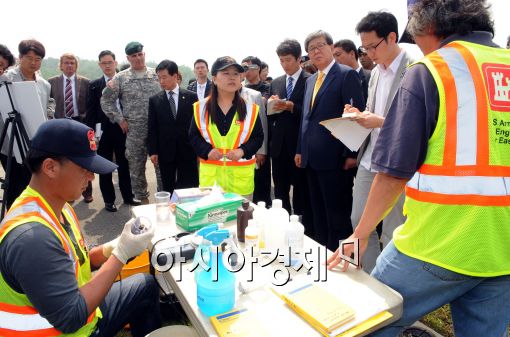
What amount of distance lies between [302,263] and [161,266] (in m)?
0.68

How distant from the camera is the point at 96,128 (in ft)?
15.9

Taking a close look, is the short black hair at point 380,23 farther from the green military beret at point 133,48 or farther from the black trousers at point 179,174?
the green military beret at point 133,48

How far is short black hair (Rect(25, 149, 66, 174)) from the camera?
1.38 metres

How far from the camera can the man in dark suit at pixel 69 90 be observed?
4953 millimetres

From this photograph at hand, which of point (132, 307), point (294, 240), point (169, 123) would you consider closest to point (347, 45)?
point (169, 123)

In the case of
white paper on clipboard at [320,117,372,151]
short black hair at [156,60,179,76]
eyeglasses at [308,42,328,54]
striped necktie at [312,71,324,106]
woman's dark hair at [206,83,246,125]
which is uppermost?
eyeglasses at [308,42,328,54]

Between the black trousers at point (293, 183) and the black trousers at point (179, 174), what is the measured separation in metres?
1.10

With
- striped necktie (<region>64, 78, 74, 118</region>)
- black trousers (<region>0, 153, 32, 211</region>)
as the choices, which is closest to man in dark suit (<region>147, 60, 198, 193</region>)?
black trousers (<region>0, 153, 32, 211</region>)

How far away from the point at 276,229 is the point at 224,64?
1.80 metres

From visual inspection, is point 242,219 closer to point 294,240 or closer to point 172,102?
point 294,240

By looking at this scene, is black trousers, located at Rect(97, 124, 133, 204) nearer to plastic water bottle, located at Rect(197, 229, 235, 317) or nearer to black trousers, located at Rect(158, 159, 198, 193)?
black trousers, located at Rect(158, 159, 198, 193)

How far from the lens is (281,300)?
54.7 inches

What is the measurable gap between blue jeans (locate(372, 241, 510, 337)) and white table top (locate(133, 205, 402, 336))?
0.07 m

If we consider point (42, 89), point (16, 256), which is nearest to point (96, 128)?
point (42, 89)
